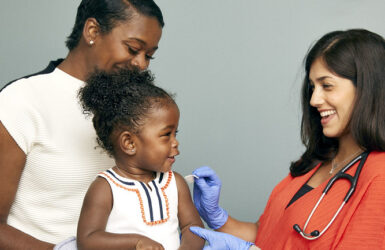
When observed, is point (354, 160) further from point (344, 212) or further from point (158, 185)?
point (158, 185)

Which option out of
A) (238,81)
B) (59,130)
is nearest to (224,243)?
(59,130)

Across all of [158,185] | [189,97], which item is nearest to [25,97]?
[158,185]

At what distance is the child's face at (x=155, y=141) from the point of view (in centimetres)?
142

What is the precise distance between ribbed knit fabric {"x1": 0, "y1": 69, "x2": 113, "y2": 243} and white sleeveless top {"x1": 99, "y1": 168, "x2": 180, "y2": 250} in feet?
0.62

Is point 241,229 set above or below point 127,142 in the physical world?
below

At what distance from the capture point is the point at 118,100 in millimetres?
1458

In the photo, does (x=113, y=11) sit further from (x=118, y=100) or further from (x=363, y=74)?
(x=363, y=74)

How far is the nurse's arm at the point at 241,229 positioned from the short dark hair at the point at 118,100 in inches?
26.8

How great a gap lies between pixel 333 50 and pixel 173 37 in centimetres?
139

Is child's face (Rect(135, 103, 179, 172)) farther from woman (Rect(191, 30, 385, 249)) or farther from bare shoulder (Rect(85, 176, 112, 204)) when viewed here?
woman (Rect(191, 30, 385, 249))

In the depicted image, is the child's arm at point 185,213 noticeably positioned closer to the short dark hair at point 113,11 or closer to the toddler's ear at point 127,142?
the toddler's ear at point 127,142

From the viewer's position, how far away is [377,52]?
1.54 m

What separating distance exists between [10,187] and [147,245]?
488 millimetres

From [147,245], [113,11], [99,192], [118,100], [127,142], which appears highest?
[113,11]
